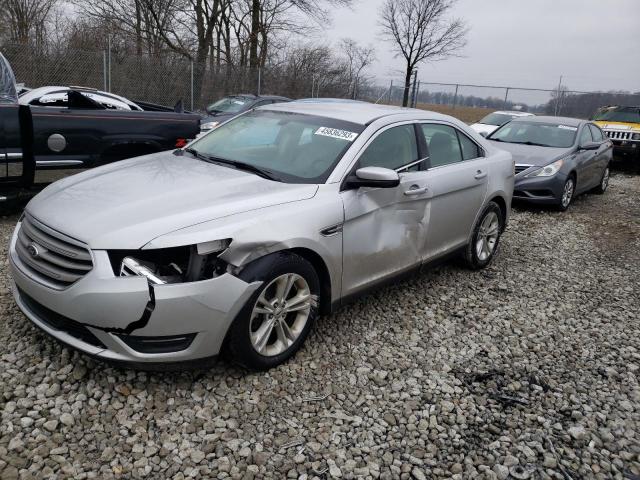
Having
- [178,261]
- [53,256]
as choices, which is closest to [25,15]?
[53,256]

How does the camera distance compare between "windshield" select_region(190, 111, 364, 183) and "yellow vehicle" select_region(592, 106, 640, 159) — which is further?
"yellow vehicle" select_region(592, 106, 640, 159)

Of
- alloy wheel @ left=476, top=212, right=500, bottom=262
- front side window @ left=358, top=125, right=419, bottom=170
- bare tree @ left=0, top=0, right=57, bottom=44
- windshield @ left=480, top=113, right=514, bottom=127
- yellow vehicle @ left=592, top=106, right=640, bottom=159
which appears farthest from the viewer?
bare tree @ left=0, top=0, right=57, bottom=44

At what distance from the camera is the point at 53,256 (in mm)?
2742

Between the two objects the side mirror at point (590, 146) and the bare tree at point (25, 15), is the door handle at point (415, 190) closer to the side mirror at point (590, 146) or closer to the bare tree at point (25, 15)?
the side mirror at point (590, 146)

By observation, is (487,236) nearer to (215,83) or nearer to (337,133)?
(337,133)

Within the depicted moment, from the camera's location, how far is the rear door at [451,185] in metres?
4.21

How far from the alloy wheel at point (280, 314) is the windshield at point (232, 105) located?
9602 mm

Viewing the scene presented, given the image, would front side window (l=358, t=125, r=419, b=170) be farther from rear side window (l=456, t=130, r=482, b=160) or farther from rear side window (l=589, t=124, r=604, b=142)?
rear side window (l=589, t=124, r=604, b=142)

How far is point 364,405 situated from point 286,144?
1.94m

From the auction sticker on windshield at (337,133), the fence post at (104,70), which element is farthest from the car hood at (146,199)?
the fence post at (104,70)

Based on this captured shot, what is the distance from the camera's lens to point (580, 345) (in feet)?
12.7

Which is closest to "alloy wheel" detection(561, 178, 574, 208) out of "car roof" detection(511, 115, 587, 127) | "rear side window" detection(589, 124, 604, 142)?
"car roof" detection(511, 115, 587, 127)

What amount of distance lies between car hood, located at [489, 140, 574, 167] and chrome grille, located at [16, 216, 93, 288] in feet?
23.2

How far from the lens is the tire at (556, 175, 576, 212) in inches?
324
